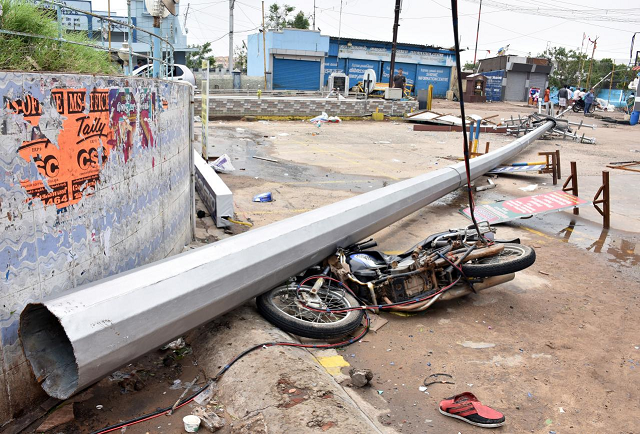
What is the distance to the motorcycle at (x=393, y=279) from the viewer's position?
190 inches

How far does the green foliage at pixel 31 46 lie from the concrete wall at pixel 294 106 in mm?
17673

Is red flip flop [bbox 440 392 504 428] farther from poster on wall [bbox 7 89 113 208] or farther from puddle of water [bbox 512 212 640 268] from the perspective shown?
puddle of water [bbox 512 212 640 268]

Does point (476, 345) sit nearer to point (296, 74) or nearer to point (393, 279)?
point (393, 279)

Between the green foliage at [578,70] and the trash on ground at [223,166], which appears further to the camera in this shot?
the green foliage at [578,70]

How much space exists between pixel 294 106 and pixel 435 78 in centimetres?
3102

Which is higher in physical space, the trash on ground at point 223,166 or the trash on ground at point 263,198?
the trash on ground at point 223,166

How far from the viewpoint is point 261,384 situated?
3479mm

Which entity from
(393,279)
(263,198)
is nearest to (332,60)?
(263,198)

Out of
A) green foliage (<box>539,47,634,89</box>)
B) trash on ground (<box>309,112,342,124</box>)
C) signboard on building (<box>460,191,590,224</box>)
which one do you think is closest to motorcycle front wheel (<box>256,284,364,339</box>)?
signboard on building (<box>460,191,590,224</box>)

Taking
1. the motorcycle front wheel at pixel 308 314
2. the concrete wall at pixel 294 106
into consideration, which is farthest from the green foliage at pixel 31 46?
the concrete wall at pixel 294 106

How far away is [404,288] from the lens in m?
5.23

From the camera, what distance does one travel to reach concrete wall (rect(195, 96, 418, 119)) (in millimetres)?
22398

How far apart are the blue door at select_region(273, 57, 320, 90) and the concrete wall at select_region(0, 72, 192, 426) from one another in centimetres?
3852

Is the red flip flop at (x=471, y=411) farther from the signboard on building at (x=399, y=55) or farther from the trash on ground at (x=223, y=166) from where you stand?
the signboard on building at (x=399, y=55)
